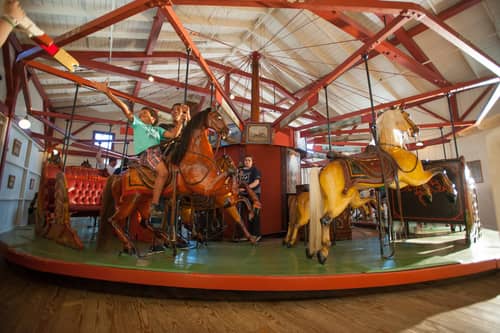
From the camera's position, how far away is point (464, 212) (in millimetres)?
4180

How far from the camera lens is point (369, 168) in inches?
115

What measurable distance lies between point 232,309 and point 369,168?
2.29m

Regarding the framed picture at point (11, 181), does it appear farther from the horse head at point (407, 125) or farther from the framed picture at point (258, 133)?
the horse head at point (407, 125)

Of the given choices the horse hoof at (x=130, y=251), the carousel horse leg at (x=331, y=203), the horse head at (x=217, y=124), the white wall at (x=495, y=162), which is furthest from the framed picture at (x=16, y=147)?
the white wall at (x=495, y=162)

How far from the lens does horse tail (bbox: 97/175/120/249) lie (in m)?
3.20

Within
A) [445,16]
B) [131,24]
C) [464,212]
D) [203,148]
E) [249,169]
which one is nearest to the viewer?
[203,148]

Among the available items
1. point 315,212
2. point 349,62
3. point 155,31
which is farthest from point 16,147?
point 349,62

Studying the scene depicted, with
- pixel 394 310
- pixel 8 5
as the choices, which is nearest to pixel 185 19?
pixel 8 5

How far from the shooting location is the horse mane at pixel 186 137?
286cm

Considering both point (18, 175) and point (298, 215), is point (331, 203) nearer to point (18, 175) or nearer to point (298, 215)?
point (298, 215)

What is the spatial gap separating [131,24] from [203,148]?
5944 millimetres

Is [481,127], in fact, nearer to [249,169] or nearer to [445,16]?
[445,16]

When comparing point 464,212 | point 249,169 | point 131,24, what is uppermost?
point 131,24

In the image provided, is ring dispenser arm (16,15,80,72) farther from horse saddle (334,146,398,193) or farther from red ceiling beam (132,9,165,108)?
red ceiling beam (132,9,165,108)
